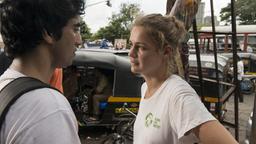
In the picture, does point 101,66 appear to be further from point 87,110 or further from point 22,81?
point 22,81

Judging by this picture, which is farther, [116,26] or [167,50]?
[116,26]

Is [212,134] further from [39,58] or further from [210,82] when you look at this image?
[210,82]

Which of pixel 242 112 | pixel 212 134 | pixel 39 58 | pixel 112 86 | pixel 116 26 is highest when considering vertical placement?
pixel 39 58

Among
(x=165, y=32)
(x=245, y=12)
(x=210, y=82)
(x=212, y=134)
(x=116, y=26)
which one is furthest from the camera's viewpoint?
(x=116, y=26)

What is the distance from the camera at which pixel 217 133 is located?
1.84 m

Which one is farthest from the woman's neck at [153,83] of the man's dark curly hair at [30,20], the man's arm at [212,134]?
the man's dark curly hair at [30,20]

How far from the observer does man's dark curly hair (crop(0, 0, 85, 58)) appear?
4.53ft

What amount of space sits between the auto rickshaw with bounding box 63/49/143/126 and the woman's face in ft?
20.5

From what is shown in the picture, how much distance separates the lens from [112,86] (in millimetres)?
9469

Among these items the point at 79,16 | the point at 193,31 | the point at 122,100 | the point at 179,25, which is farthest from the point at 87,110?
the point at 79,16

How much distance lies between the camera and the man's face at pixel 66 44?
1457 mm

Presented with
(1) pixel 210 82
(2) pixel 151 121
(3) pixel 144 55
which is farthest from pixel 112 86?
(2) pixel 151 121

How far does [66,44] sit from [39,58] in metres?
0.11

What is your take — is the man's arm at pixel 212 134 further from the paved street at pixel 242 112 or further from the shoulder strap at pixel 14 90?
the paved street at pixel 242 112
